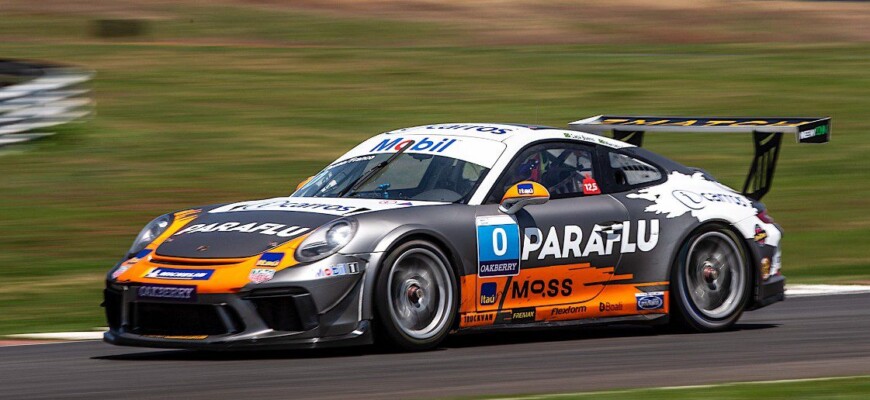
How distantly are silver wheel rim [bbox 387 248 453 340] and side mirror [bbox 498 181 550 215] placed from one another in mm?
585

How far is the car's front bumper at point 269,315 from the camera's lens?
7.53 metres

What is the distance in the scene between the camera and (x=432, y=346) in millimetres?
7996

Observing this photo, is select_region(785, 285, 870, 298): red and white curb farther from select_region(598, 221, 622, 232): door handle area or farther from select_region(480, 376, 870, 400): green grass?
select_region(480, 376, 870, 400): green grass

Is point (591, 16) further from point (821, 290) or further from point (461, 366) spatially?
point (461, 366)

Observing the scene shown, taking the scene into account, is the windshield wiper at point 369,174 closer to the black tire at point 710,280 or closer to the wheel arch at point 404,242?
the wheel arch at point 404,242

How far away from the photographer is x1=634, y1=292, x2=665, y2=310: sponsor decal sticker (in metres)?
8.98

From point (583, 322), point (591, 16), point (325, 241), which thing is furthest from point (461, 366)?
point (591, 16)

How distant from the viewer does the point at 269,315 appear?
7.59 metres

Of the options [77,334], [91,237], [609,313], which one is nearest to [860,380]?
[609,313]

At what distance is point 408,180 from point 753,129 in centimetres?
239

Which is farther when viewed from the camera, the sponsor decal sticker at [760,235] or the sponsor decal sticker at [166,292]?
the sponsor decal sticker at [760,235]

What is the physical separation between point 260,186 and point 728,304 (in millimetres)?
9520

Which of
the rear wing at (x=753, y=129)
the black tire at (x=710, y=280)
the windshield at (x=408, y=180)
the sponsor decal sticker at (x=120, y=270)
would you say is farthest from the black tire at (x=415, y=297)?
the rear wing at (x=753, y=129)

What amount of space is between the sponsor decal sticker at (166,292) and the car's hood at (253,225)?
246mm
